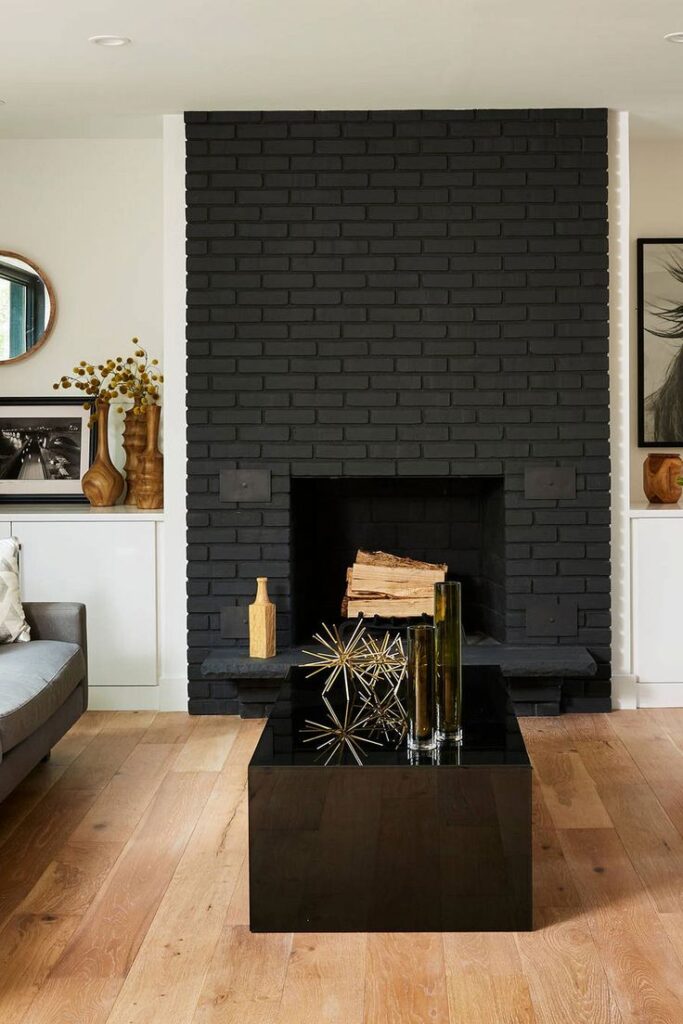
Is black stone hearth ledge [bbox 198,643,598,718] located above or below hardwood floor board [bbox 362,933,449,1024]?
above

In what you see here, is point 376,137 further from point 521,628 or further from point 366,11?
point 521,628

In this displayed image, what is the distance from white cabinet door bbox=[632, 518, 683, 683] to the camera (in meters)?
4.75

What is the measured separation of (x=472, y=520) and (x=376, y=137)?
5.70 feet

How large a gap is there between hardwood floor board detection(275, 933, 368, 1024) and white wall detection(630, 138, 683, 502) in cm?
333

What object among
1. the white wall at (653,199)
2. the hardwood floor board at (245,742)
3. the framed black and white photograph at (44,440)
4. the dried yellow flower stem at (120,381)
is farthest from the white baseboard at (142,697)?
the white wall at (653,199)

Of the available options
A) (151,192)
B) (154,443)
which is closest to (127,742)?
(154,443)

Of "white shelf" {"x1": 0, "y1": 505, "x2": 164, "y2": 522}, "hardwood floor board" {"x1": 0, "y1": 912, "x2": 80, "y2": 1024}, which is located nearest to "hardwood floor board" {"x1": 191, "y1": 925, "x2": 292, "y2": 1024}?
"hardwood floor board" {"x1": 0, "y1": 912, "x2": 80, "y2": 1024}

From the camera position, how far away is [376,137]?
463 cm

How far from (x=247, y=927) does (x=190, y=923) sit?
14 cm

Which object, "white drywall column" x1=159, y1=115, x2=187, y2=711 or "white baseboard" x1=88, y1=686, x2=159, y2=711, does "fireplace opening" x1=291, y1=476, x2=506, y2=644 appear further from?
"white baseboard" x1=88, y1=686, x2=159, y2=711

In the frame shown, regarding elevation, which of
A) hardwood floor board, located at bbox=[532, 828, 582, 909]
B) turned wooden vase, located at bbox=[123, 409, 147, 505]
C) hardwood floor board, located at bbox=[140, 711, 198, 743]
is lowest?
hardwood floor board, located at bbox=[532, 828, 582, 909]

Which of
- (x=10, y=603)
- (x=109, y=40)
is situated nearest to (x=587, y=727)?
(x=10, y=603)

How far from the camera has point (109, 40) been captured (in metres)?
3.72

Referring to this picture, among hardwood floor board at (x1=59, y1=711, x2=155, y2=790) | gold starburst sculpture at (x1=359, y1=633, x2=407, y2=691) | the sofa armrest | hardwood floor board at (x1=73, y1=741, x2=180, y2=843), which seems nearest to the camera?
gold starburst sculpture at (x1=359, y1=633, x2=407, y2=691)
